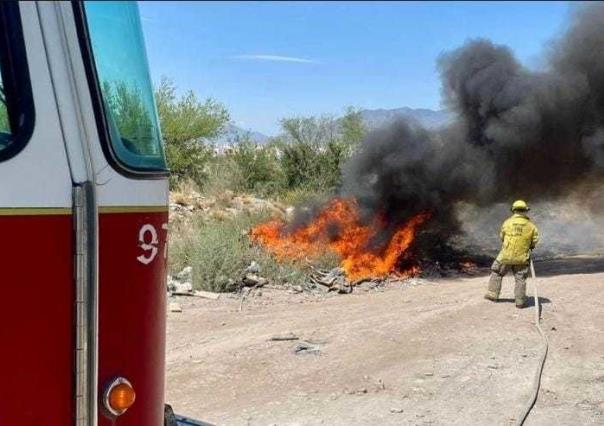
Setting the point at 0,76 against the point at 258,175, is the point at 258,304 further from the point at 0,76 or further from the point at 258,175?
the point at 258,175

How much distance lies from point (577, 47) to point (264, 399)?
14.2 m

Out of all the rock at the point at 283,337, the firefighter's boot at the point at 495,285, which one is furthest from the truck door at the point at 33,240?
the firefighter's boot at the point at 495,285

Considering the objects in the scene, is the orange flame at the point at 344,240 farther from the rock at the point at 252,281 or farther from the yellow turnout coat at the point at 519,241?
the yellow turnout coat at the point at 519,241

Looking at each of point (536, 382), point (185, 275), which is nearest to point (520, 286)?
point (536, 382)

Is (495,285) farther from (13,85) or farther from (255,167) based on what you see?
(255,167)

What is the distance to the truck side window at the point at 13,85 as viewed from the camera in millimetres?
1960

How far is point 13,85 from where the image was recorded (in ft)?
6.61

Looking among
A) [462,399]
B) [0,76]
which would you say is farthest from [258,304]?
[0,76]

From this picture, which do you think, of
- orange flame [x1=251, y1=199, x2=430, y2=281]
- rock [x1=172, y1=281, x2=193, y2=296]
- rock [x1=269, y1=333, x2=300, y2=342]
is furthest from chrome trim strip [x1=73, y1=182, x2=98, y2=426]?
orange flame [x1=251, y1=199, x2=430, y2=281]

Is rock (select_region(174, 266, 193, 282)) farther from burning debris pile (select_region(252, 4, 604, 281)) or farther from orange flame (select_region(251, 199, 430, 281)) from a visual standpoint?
burning debris pile (select_region(252, 4, 604, 281))

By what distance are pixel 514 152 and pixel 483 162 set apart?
2.50 feet

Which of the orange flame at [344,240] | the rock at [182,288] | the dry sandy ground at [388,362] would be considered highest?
the orange flame at [344,240]

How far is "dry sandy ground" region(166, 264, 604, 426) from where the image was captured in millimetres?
5504

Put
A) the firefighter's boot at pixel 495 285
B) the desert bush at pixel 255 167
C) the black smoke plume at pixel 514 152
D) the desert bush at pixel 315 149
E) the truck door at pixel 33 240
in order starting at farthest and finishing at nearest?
1. the desert bush at pixel 255 167
2. the desert bush at pixel 315 149
3. the black smoke plume at pixel 514 152
4. the firefighter's boot at pixel 495 285
5. the truck door at pixel 33 240
